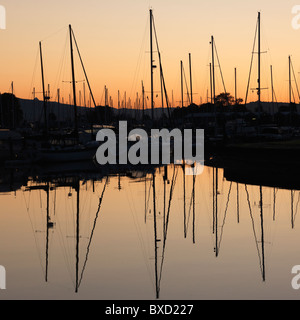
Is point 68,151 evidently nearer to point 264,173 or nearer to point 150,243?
point 264,173

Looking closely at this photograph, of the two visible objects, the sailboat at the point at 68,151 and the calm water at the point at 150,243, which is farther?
the sailboat at the point at 68,151

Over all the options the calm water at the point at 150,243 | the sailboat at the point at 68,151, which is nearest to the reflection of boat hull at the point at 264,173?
the calm water at the point at 150,243

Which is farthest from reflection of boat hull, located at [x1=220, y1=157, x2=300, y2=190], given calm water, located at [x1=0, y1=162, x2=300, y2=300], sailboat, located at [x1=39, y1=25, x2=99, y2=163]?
sailboat, located at [x1=39, y1=25, x2=99, y2=163]

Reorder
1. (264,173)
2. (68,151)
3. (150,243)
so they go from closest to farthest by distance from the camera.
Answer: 1. (150,243)
2. (264,173)
3. (68,151)

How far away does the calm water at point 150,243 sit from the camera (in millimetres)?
13391

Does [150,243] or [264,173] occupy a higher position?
[264,173]

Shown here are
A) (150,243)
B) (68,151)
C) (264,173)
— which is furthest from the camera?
(68,151)

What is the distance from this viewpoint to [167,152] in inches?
2381

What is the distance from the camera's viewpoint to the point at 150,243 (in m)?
18.2

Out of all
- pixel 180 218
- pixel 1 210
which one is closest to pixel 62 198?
pixel 1 210

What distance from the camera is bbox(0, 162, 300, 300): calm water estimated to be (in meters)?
13.4

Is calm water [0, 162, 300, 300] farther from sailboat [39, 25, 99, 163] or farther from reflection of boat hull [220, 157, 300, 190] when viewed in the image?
sailboat [39, 25, 99, 163]

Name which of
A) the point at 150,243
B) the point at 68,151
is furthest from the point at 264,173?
the point at 150,243

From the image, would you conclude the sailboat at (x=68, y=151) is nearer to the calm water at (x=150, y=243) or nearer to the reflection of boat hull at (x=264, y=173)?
the reflection of boat hull at (x=264, y=173)
